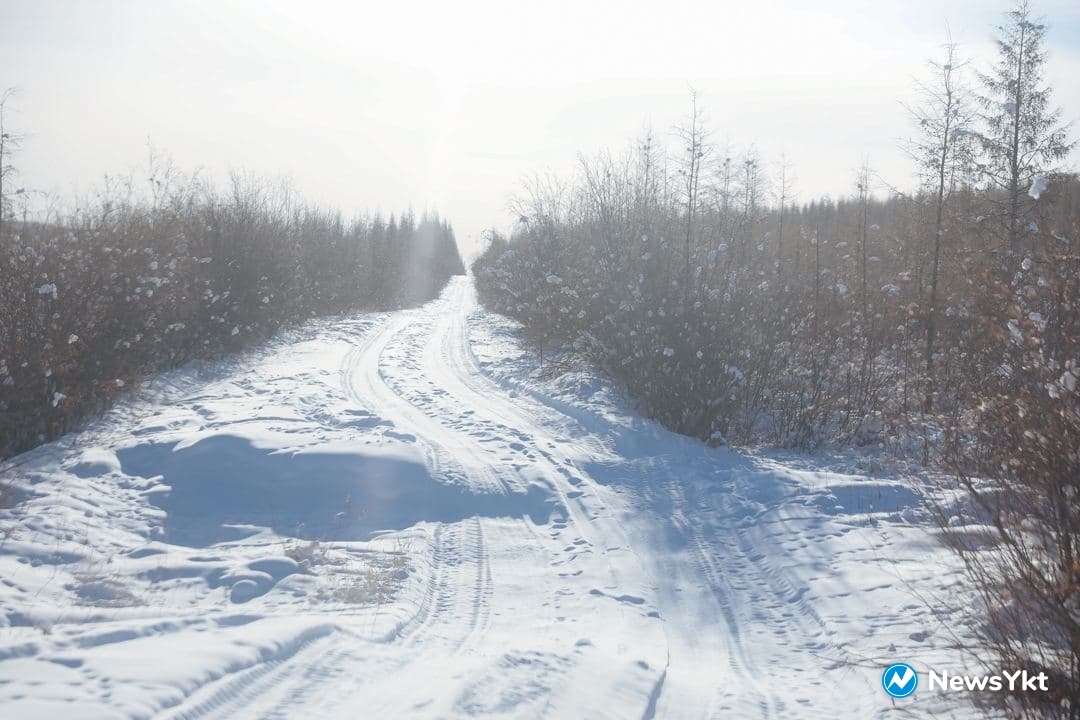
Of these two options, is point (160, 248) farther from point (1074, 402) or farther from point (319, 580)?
point (1074, 402)

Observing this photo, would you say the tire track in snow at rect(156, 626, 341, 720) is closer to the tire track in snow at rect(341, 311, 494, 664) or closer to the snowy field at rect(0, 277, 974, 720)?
the snowy field at rect(0, 277, 974, 720)

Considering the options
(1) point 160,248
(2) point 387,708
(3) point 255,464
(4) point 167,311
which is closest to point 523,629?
(2) point 387,708

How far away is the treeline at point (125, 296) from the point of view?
9.31 m

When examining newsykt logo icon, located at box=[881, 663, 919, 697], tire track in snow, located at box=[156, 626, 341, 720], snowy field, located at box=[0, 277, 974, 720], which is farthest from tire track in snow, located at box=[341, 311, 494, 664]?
newsykt logo icon, located at box=[881, 663, 919, 697]

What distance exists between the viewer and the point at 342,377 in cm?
1462

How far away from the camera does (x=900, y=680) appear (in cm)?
404

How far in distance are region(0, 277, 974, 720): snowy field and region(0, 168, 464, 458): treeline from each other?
0.73 m

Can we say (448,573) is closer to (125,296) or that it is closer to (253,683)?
(253,683)

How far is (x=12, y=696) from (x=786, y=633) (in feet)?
15.2

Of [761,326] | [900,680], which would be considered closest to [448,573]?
[900,680]

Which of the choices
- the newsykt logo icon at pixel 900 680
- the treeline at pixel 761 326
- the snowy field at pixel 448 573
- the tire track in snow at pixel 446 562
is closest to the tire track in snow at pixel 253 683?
the snowy field at pixel 448 573

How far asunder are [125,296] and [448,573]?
29.0ft

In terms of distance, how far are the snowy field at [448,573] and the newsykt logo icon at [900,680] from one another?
8 centimetres

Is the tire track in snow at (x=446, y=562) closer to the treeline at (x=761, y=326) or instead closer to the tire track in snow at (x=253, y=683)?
the tire track in snow at (x=253, y=683)
